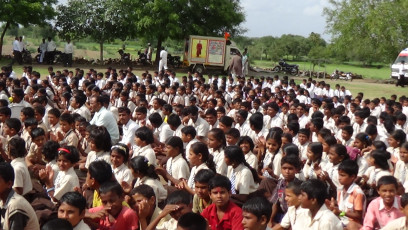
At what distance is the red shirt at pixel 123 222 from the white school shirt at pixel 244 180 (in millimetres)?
1321

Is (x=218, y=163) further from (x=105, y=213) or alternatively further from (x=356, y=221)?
(x=105, y=213)

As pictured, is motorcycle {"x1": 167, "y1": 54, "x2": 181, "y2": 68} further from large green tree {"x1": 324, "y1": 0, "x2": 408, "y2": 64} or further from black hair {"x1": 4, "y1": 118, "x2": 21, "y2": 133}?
black hair {"x1": 4, "y1": 118, "x2": 21, "y2": 133}

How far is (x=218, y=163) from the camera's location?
17.7 ft

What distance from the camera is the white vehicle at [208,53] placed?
22250 millimetres

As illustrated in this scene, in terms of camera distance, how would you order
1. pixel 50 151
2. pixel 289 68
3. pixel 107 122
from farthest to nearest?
pixel 289 68 → pixel 107 122 → pixel 50 151

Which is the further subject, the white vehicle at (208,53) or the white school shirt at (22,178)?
the white vehicle at (208,53)

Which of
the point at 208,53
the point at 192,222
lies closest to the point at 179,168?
the point at 192,222

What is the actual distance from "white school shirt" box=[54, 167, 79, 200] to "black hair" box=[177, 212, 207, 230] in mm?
1573

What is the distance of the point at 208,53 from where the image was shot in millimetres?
22344

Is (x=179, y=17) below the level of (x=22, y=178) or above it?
above

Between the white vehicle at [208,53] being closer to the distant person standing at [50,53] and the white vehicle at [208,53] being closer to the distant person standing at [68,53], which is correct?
the distant person standing at [68,53]

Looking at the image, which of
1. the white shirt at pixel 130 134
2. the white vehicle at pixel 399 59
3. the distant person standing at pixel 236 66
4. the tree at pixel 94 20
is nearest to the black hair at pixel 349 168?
the white shirt at pixel 130 134

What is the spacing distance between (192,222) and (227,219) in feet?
2.13

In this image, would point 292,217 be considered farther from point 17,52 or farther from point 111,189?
point 17,52
